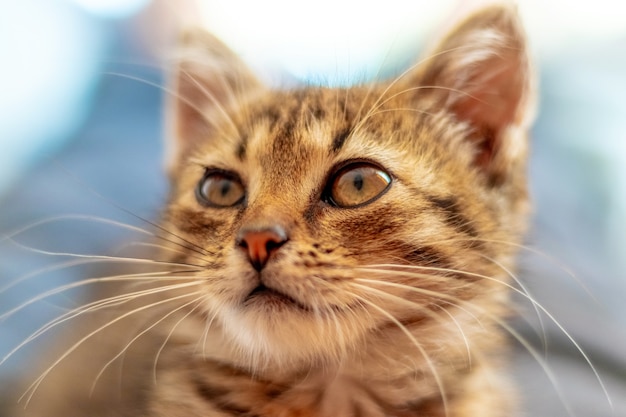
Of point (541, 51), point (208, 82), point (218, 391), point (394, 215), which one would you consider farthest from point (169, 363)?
point (541, 51)

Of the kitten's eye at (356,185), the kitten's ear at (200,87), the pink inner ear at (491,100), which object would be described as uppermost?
the kitten's ear at (200,87)

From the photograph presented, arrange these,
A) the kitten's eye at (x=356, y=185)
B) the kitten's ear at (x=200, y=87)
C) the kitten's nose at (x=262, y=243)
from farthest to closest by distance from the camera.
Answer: the kitten's ear at (x=200, y=87), the kitten's eye at (x=356, y=185), the kitten's nose at (x=262, y=243)

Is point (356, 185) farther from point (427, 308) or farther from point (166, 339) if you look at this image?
point (166, 339)

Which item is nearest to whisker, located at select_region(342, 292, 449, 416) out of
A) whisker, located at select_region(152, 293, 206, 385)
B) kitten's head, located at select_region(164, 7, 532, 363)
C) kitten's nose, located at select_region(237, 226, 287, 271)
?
kitten's head, located at select_region(164, 7, 532, 363)

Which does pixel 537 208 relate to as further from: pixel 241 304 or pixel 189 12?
pixel 189 12

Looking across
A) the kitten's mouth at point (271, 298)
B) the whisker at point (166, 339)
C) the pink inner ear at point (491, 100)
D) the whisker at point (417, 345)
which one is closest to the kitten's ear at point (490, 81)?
the pink inner ear at point (491, 100)

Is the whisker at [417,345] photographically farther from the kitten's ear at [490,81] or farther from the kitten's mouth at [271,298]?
the kitten's ear at [490,81]

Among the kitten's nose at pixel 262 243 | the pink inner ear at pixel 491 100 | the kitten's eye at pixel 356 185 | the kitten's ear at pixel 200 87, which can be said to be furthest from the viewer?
the kitten's ear at pixel 200 87
